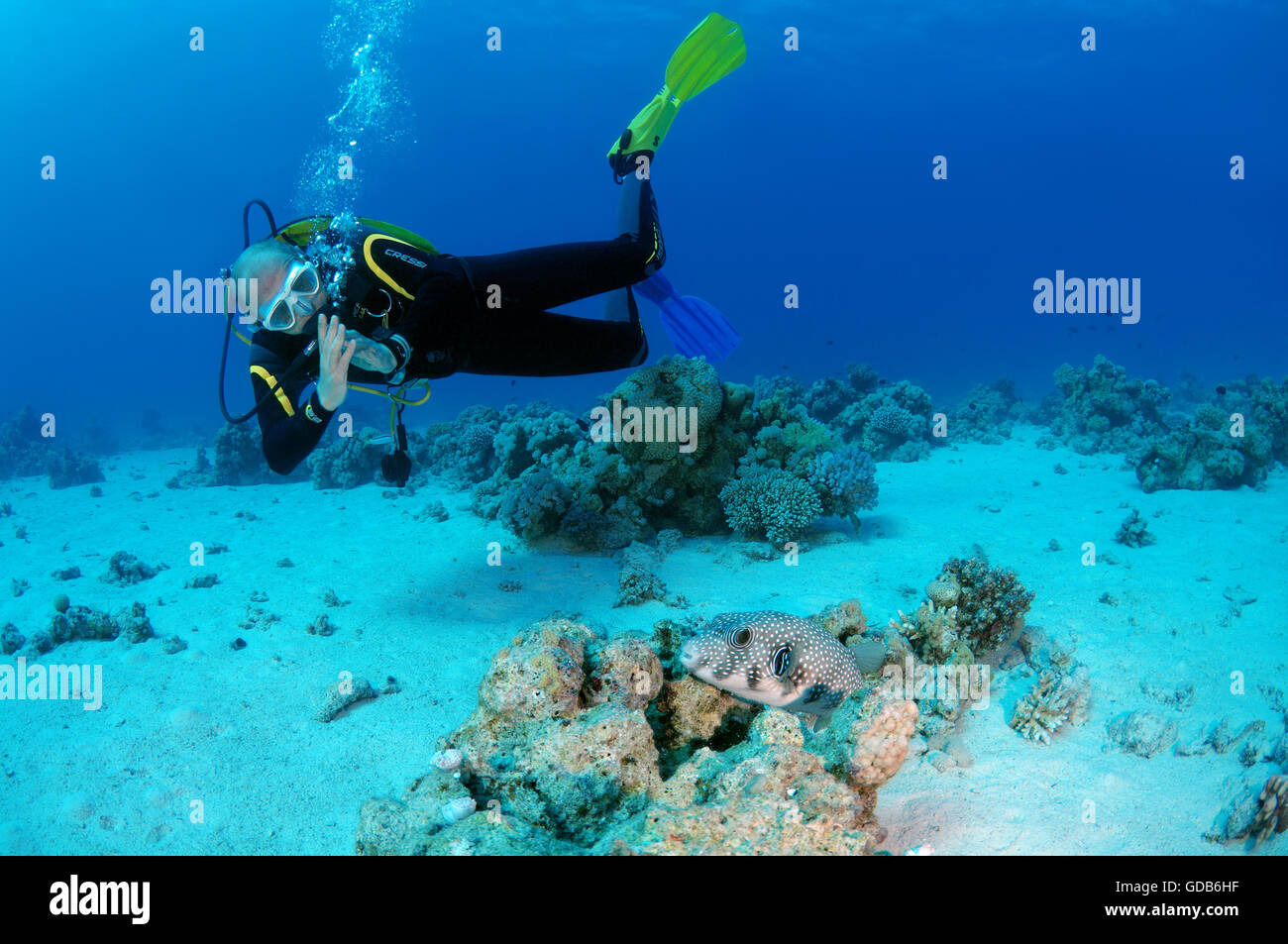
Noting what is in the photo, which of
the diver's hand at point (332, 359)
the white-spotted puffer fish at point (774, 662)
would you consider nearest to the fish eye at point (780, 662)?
the white-spotted puffer fish at point (774, 662)

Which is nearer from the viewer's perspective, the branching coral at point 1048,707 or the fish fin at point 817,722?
the fish fin at point 817,722

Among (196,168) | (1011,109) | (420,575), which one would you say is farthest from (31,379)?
(1011,109)

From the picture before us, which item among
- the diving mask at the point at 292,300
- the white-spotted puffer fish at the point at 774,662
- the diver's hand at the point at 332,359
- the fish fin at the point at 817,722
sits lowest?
the fish fin at the point at 817,722

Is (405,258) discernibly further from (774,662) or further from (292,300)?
(774,662)

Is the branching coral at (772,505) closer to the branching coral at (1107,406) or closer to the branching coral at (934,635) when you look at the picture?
the branching coral at (934,635)

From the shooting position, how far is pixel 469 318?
19.0 feet

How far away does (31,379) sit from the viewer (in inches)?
3342

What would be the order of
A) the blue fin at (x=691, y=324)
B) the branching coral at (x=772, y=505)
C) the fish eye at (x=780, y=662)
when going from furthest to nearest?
1. the blue fin at (x=691, y=324)
2. the branching coral at (x=772, y=505)
3. the fish eye at (x=780, y=662)

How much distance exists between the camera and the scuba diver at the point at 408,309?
187 inches

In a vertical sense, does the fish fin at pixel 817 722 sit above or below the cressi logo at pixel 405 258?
below

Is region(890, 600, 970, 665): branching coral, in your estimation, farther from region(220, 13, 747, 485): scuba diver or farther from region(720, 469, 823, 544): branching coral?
region(220, 13, 747, 485): scuba diver

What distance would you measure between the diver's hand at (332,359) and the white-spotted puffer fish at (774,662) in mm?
3085

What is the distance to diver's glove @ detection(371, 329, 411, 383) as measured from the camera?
188 inches
